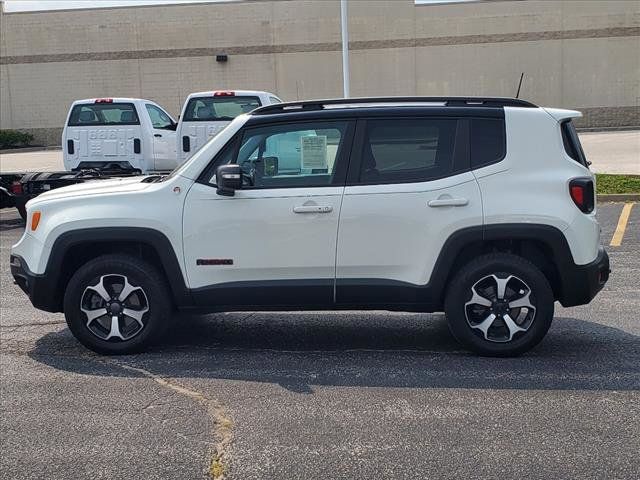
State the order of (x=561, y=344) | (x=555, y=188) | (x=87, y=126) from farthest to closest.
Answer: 1. (x=87, y=126)
2. (x=561, y=344)
3. (x=555, y=188)

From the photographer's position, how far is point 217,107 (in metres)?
13.6

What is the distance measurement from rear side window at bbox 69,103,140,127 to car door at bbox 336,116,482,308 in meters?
9.17

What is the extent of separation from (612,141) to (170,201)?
26.2 m

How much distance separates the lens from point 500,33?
35375 mm

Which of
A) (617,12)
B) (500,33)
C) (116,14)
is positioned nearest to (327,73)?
(500,33)

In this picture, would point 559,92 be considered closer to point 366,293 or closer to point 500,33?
point 500,33

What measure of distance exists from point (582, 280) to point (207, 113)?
9320 millimetres

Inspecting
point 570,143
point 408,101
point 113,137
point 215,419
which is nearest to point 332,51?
point 113,137

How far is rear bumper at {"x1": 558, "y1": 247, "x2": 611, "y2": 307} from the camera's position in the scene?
5.47 metres

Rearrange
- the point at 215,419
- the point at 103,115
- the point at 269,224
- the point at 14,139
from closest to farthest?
1. the point at 215,419
2. the point at 269,224
3. the point at 103,115
4. the point at 14,139

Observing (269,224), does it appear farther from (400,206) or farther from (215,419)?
(215,419)

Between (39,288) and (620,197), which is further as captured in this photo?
(620,197)

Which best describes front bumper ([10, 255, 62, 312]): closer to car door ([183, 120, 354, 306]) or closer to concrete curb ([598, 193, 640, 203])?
car door ([183, 120, 354, 306])

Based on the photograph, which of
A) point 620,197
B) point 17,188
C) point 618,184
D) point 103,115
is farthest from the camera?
point 618,184
